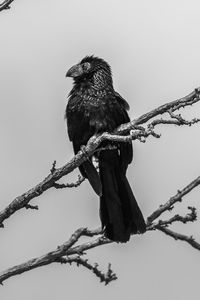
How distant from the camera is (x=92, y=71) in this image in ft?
25.3

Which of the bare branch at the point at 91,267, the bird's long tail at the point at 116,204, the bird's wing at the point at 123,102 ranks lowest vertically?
the bare branch at the point at 91,267

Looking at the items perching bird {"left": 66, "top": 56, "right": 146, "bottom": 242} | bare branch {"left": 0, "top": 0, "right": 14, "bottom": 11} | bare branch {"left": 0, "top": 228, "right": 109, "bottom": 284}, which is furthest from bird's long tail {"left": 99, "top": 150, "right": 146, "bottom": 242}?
bare branch {"left": 0, "top": 0, "right": 14, "bottom": 11}

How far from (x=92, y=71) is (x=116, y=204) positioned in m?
1.80

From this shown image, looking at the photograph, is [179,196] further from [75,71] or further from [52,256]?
[75,71]

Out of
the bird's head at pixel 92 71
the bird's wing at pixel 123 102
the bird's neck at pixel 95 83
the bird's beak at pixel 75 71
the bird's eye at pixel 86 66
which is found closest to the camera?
the bird's wing at pixel 123 102

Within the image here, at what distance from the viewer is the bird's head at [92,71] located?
749 centimetres

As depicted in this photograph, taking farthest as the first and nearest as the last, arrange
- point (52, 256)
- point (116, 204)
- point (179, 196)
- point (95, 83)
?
point (95, 83)
point (116, 204)
point (179, 196)
point (52, 256)

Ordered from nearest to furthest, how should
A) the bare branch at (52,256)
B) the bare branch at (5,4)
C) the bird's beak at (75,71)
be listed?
the bare branch at (5,4) → the bare branch at (52,256) → the bird's beak at (75,71)

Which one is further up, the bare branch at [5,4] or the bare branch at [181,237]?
the bare branch at [5,4]

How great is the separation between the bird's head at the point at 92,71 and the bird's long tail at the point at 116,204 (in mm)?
895

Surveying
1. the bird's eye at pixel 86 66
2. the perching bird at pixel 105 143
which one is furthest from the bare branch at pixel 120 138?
the bird's eye at pixel 86 66

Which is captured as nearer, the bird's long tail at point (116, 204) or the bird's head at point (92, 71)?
the bird's long tail at point (116, 204)

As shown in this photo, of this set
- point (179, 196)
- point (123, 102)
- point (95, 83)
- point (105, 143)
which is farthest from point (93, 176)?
point (179, 196)

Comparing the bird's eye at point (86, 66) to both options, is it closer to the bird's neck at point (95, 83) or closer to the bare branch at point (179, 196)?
the bird's neck at point (95, 83)
